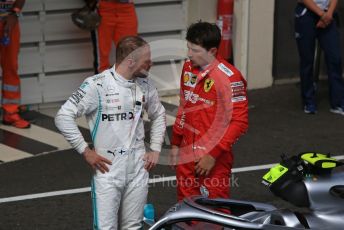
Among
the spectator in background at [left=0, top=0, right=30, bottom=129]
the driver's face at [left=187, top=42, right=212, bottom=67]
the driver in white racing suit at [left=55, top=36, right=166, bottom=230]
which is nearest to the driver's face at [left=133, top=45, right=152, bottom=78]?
the driver in white racing suit at [left=55, top=36, right=166, bottom=230]

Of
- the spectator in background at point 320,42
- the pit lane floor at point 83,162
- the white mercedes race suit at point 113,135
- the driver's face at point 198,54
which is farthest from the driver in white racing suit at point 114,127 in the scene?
the spectator in background at point 320,42

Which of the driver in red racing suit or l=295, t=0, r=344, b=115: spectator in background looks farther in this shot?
l=295, t=0, r=344, b=115: spectator in background

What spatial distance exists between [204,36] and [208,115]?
0.57 meters

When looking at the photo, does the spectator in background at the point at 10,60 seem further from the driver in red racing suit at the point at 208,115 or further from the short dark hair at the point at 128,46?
the short dark hair at the point at 128,46

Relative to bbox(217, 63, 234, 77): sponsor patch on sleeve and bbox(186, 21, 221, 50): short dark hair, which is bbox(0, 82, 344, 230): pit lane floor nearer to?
bbox(217, 63, 234, 77): sponsor patch on sleeve

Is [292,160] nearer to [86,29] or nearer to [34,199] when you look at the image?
[34,199]

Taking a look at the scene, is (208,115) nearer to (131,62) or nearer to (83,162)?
(131,62)

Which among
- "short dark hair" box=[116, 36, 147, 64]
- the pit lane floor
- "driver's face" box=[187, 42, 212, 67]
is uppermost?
"short dark hair" box=[116, 36, 147, 64]

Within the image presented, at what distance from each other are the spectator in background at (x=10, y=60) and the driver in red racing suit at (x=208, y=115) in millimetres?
4422

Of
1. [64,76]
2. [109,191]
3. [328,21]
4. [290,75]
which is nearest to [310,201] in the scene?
[109,191]

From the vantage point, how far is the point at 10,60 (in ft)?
34.8

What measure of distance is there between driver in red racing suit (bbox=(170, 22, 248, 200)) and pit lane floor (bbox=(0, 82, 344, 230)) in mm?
1315

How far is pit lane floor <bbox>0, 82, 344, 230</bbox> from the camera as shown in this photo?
810 centimetres

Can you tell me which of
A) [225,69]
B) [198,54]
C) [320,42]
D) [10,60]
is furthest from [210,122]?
[320,42]
